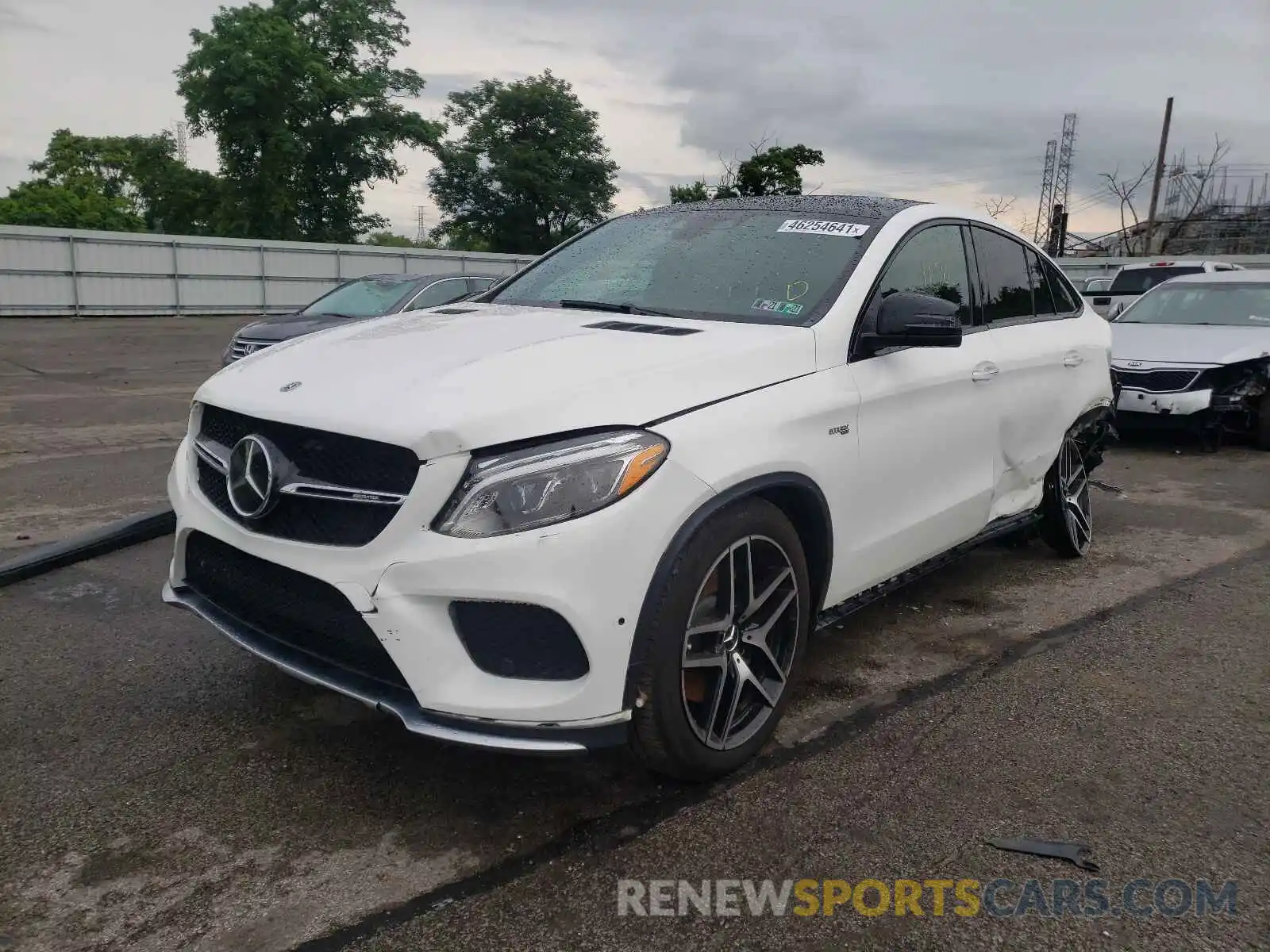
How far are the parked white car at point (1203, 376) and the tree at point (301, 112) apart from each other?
38374 mm

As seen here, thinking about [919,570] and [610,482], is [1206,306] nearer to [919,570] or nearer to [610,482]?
[919,570]

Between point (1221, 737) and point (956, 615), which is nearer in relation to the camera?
point (1221, 737)

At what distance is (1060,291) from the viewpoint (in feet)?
17.0

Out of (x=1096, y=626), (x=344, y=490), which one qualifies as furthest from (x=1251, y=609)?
(x=344, y=490)

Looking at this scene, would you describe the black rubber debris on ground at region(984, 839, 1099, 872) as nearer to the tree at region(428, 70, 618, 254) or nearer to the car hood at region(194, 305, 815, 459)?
the car hood at region(194, 305, 815, 459)

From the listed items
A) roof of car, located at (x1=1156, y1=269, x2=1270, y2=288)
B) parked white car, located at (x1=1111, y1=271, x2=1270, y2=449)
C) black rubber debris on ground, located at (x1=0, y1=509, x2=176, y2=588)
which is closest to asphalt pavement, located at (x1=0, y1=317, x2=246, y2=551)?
black rubber debris on ground, located at (x1=0, y1=509, x2=176, y2=588)

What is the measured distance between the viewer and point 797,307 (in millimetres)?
3398

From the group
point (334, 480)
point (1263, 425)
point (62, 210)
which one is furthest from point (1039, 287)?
point (62, 210)

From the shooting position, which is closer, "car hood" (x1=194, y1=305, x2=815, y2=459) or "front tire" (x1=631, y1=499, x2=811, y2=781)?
"car hood" (x1=194, y1=305, x2=815, y2=459)

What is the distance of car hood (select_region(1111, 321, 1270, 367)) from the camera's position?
28.6 ft

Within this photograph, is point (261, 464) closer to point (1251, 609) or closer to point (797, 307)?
point (797, 307)

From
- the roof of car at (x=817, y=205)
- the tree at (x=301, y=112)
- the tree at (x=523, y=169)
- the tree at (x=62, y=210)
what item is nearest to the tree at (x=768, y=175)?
the roof of car at (x=817, y=205)

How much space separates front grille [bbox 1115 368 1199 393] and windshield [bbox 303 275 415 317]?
23.6 feet

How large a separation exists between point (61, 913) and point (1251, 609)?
478 centimetres
